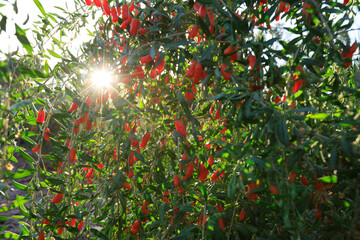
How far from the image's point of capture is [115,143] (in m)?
1.35

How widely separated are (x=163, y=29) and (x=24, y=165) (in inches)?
214

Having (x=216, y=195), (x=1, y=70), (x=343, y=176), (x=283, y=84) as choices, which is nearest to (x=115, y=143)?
(x=216, y=195)

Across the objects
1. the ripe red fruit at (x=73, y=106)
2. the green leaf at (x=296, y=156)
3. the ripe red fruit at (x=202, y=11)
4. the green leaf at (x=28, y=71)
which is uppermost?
the ripe red fruit at (x=202, y=11)

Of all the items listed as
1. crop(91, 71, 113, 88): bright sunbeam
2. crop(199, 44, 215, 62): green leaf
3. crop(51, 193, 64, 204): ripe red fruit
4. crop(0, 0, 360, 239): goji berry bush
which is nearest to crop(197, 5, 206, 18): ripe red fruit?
crop(0, 0, 360, 239): goji berry bush

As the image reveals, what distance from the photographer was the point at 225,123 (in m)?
1.28

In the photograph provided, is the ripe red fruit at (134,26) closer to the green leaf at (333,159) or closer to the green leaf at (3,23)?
the green leaf at (3,23)

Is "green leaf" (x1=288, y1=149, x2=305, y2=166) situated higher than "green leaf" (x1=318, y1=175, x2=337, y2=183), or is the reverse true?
"green leaf" (x1=288, y1=149, x2=305, y2=166)

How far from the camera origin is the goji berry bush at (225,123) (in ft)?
2.75

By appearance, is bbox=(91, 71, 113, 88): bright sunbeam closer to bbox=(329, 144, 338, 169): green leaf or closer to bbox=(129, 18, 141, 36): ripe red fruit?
bbox=(129, 18, 141, 36): ripe red fruit

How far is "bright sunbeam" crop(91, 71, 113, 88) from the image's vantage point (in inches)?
47.2

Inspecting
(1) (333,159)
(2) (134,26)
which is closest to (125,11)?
(2) (134,26)

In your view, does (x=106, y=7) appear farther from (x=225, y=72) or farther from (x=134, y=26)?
(x=225, y=72)

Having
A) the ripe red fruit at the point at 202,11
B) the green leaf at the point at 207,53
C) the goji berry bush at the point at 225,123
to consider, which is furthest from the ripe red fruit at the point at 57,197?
the ripe red fruit at the point at 202,11

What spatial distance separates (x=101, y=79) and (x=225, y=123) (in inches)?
21.9
